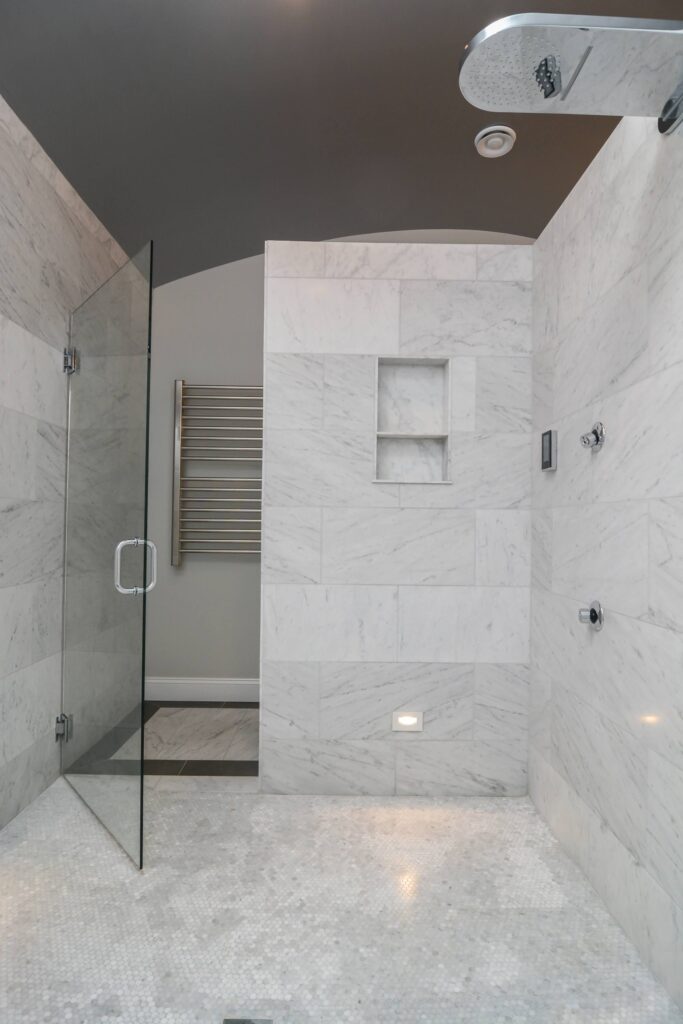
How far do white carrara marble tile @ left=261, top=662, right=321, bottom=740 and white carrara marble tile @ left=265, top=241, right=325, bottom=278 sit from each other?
1.57 metres

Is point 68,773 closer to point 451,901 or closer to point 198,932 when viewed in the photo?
point 198,932

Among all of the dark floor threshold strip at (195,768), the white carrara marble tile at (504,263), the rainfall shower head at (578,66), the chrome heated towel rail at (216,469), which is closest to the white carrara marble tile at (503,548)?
the white carrara marble tile at (504,263)

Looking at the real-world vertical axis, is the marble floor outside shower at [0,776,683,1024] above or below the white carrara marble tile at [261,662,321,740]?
below

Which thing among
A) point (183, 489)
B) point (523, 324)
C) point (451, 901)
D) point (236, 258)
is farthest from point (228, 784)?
point (236, 258)

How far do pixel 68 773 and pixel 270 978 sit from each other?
1415 millimetres

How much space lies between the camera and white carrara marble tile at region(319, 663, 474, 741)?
8.41 ft

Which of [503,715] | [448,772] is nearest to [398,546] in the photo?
[503,715]

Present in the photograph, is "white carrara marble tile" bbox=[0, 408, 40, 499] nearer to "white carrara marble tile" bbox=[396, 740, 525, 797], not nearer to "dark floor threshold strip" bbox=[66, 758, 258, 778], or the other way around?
"dark floor threshold strip" bbox=[66, 758, 258, 778]

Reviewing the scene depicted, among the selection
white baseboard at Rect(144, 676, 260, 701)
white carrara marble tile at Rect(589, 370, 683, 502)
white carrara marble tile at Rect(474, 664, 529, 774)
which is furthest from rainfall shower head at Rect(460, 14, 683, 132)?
white baseboard at Rect(144, 676, 260, 701)

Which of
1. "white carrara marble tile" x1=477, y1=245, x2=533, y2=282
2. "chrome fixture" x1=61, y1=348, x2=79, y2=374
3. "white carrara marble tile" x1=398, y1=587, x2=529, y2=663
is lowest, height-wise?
"white carrara marble tile" x1=398, y1=587, x2=529, y2=663

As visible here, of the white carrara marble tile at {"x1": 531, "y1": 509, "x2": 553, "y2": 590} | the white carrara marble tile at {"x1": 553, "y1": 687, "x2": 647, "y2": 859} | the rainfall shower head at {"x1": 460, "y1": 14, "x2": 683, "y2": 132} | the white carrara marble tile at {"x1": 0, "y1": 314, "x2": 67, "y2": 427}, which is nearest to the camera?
the rainfall shower head at {"x1": 460, "y1": 14, "x2": 683, "y2": 132}

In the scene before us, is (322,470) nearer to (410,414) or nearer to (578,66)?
(410,414)

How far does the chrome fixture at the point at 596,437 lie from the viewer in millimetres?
1880

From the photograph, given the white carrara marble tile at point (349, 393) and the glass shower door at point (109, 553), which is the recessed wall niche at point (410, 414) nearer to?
the white carrara marble tile at point (349, 393)
